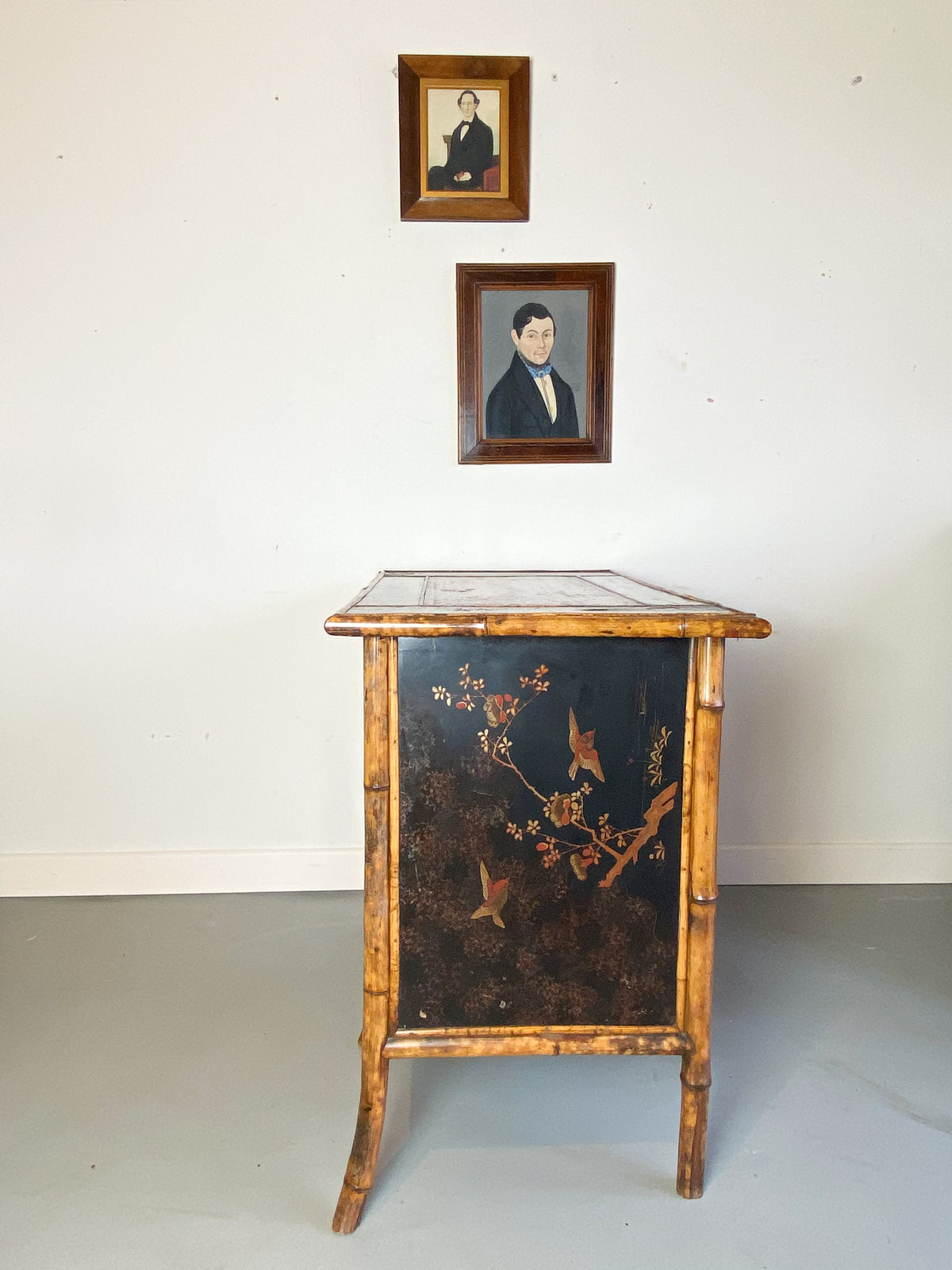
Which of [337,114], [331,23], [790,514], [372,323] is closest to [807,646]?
[790,514]

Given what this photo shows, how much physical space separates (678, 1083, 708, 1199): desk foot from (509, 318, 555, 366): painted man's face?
180 centimetres

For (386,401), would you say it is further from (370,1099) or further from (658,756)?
(370,1099)

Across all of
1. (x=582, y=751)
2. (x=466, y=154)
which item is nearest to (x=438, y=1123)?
(x=582, y=751)

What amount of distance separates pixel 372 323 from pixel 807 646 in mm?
1529

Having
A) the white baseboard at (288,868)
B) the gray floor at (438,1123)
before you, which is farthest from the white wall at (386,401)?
the gray floor at (438,1123)

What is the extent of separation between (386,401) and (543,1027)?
5.46ft

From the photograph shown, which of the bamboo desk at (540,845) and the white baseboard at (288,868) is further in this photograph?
the white baseboard at (288,868)

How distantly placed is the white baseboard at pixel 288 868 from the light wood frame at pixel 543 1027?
117cm

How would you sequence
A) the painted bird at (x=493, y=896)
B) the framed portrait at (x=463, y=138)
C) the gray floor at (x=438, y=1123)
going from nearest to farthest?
1. the gray floor at (x=438, y=1123)
2. the painted bird at (x=493, y=896)
3. the framed portrait at (x=463, y=138)

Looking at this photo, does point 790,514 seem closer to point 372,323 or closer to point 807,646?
point 807,646

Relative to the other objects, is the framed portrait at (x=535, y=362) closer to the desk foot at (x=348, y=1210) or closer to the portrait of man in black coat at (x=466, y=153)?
the portrait of man in black coat at (x=466, y=153)

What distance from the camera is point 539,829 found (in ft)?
4.70

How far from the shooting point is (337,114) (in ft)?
7.70

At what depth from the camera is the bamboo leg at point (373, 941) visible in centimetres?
138
